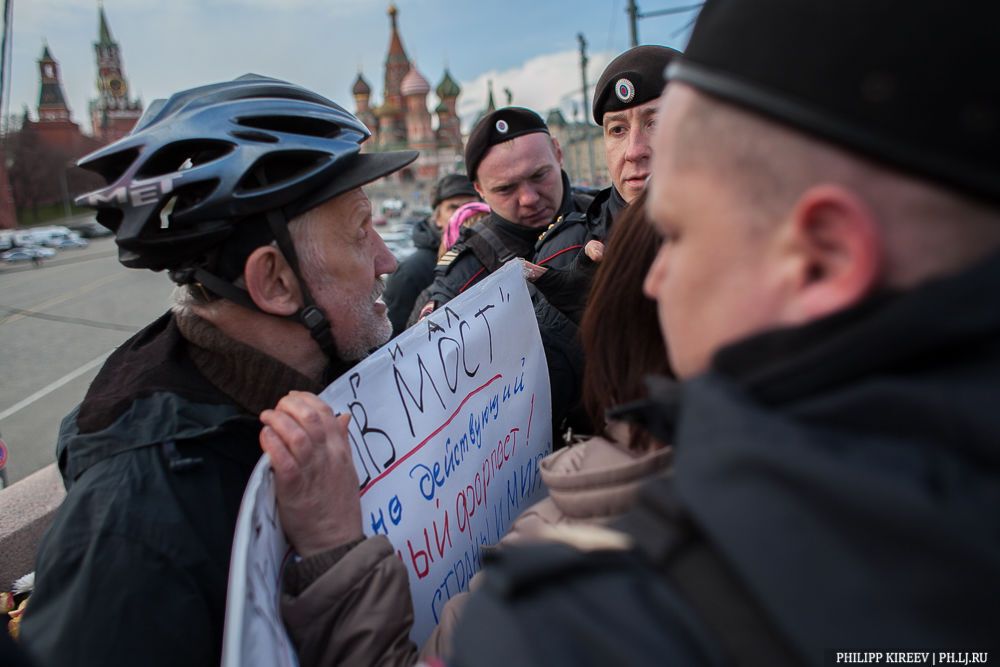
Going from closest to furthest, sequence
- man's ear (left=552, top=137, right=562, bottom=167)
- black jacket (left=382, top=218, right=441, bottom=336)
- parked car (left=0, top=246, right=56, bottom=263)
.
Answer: man's ear (left=552, top=137, right=562, bottom=167) → black jacket (left=382, top=218, right=441, bottom=336) → parked car (left=0, top=246, right=56, bottom=263)

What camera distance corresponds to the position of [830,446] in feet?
2.29

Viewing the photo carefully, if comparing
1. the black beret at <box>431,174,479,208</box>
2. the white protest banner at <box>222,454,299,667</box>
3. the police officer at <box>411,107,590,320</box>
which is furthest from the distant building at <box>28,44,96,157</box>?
the white protest banner at <box>222,454,299,667</box>

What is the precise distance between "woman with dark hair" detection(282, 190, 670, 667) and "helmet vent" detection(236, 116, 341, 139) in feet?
3.51

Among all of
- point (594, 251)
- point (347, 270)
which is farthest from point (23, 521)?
point (594, 251)

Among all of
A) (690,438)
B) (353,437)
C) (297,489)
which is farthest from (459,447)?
(690,438)

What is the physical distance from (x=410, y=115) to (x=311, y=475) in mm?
80669

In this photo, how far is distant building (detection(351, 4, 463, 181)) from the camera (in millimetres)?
76812

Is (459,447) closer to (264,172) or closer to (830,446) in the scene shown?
(264,172)

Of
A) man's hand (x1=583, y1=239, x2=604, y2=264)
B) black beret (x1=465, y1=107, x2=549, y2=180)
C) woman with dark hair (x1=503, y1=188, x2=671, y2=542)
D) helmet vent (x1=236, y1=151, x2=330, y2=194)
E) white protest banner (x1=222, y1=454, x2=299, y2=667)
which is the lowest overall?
white protest banner (x1=222, y1=454, x2=299, y2=667)

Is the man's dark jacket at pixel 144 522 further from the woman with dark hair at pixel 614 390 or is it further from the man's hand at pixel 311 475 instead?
the woman with dark hair at pixel 614 390

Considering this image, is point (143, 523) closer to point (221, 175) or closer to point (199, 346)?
point (199, 346)

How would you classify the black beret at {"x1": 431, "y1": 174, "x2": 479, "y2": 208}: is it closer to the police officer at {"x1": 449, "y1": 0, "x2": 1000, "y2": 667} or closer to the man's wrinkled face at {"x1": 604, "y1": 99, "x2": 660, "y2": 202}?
the man's wrinkled face at {"x1": 604, "y1": 99, "x2": 660, "y2": 202}

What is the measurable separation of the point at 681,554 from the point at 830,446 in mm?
203

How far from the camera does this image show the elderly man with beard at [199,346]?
1.41 m
